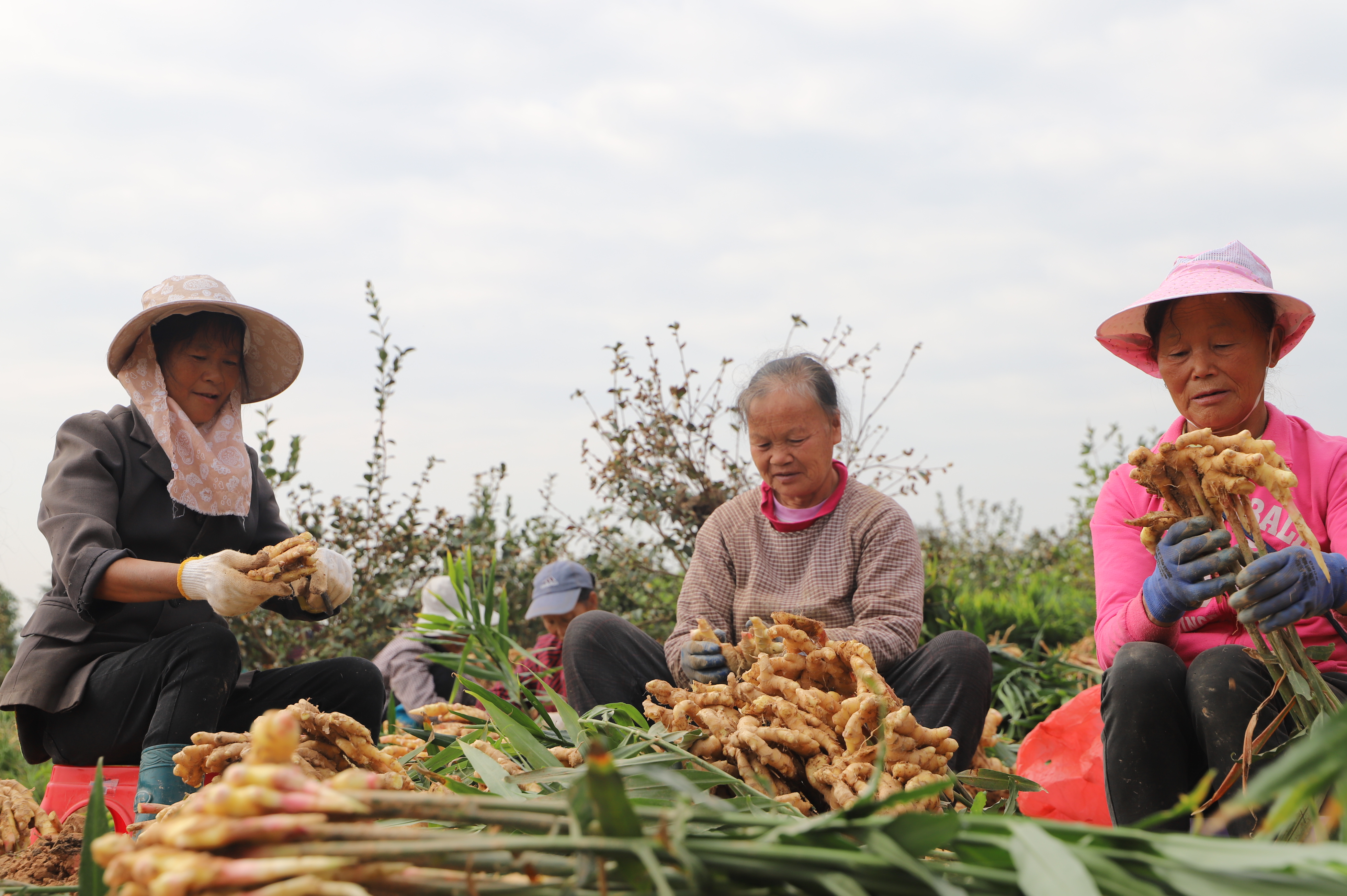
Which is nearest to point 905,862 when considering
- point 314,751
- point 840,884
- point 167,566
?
point 840,884

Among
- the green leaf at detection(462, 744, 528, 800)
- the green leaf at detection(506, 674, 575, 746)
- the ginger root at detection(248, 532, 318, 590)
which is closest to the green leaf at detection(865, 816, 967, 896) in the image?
the green leaf at detection(462, 744, 528, 800)

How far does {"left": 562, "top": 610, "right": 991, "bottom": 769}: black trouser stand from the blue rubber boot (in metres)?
1.01

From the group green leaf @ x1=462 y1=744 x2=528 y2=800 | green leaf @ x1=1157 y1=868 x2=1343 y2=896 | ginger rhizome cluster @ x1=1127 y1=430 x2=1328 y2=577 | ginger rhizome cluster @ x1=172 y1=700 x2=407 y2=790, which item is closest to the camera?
green leaf @ x1=1157 y1=868 x2=1343 y2=896

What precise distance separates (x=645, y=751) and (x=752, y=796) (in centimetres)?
45

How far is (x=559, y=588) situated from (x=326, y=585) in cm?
199

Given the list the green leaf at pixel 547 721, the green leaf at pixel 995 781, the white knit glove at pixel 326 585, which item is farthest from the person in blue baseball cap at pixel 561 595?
the green leaf at pixel 995 781

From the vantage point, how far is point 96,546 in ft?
7.77

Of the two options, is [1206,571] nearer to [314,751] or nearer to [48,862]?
[314,751]

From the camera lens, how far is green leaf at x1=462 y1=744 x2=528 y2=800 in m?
1.32

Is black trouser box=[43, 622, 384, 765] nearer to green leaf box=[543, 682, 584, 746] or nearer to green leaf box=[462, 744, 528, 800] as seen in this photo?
green leaf box=[543, 682, 584, 746]

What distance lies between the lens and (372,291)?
15.7 ft

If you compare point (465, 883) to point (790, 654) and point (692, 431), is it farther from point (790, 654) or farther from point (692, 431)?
point (692, 431)

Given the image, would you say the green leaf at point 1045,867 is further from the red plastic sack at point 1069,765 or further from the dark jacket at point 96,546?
the dark jacket at point 96,546

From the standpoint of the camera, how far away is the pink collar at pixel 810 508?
2951 millimetres
